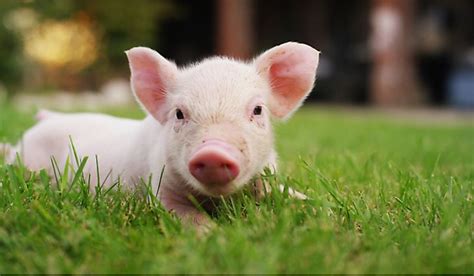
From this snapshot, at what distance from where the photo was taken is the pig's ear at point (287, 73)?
288 cm

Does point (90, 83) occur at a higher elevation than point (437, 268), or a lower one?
lower

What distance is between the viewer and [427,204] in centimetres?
243

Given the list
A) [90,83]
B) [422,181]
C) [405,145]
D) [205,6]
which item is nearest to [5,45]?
[90,83]

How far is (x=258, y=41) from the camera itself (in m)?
20.1

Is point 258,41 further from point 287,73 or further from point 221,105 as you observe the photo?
point 221,105

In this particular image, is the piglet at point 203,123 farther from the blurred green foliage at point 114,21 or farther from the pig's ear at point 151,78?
the blurred green foliage at point 114,21

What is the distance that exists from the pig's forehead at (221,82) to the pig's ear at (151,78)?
0.28ft

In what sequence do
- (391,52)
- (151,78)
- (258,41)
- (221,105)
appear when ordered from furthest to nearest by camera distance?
(258,41) → (391,52) → (151,78) → (221,105)

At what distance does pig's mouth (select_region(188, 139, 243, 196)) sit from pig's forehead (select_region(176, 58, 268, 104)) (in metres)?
0.33

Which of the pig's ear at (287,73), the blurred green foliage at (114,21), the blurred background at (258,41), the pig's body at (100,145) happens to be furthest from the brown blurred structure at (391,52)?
the pig's ear at (287,73)

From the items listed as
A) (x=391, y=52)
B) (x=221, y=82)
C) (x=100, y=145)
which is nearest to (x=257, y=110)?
(x=221, y=82)

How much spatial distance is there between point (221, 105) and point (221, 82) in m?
0.15

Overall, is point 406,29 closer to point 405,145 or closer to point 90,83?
point 90,83

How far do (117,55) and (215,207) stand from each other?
51.7 ft
